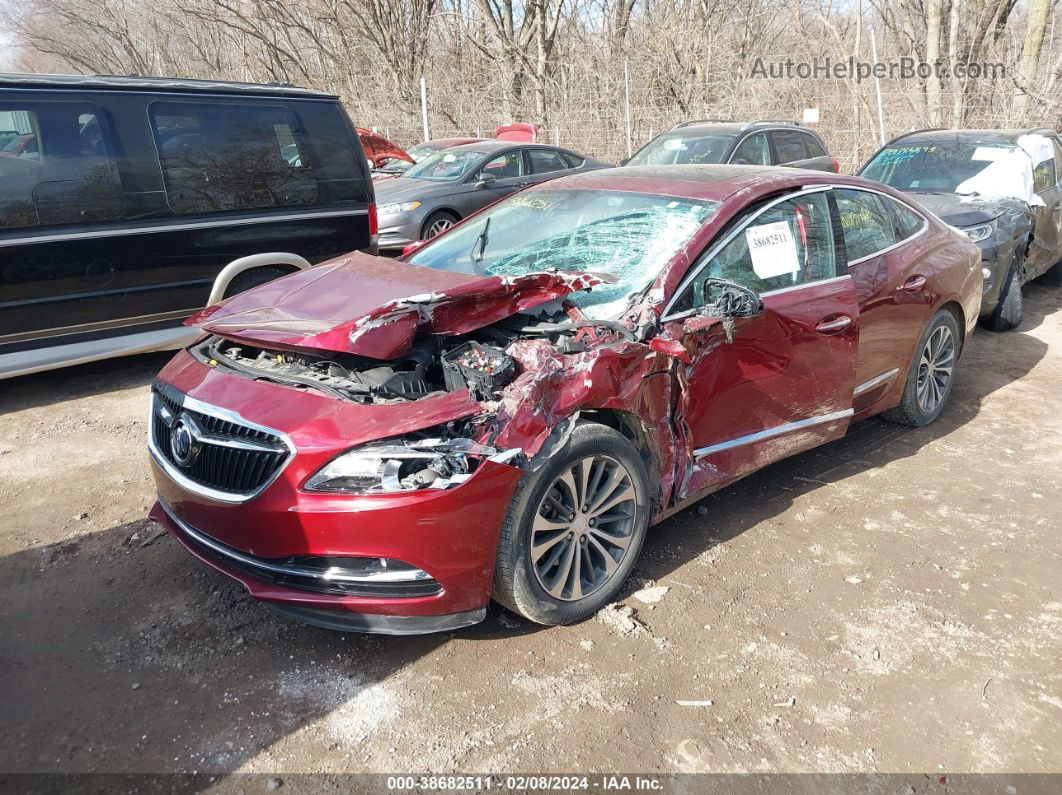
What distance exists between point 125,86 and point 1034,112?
1393cm

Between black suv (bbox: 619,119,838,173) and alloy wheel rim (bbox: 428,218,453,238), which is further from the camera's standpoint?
alloy wheel rim (bbox: 428,218,453,238)

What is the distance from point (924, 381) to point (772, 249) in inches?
71.5

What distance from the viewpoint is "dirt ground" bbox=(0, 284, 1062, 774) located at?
2549 mm

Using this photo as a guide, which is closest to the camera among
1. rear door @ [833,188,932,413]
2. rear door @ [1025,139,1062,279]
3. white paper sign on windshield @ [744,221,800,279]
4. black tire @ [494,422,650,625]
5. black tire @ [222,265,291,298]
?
black tire @ [494,422,650,625]

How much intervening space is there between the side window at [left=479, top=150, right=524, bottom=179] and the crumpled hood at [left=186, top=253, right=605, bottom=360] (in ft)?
24.4

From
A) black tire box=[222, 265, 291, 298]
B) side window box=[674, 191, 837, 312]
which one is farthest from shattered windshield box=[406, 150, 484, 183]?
side window box=[674, 191, 837, 312]

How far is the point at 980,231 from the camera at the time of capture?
6863mm

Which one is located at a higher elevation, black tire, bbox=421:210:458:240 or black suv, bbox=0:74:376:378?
black suv, bbox=0:74:376:378

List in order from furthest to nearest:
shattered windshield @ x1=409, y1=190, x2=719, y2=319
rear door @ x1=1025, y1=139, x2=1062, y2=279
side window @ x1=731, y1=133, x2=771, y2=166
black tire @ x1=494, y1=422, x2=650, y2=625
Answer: side window @ x1=731, y1=133, x2=771, y2=166, rear door @ x1=1025, y1=139, x2=1062, y2=279, shattered windshield @ x1=409, y1=190, x2=719, y2=319, black tire @ x1=494, y1=422, x2=650, y2=625

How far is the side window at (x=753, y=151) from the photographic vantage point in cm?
955

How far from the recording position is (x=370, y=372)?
3.04 m

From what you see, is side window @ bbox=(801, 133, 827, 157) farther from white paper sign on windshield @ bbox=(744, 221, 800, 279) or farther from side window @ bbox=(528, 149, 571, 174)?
white paper sign on windshield @ bbox=(744, 221, 800, 279)

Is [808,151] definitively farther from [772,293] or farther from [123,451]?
[123,451]

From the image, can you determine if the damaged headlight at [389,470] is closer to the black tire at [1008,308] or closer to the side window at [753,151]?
the black tire at [1008,308]
